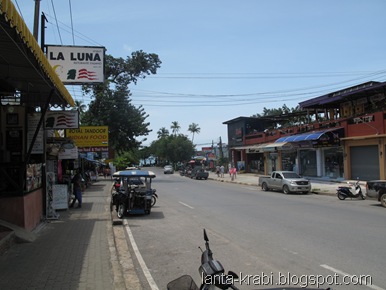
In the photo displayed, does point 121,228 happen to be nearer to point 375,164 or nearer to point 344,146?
point 375,164

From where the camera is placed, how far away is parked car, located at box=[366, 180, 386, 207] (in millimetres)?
17112

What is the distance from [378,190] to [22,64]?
15.7 m

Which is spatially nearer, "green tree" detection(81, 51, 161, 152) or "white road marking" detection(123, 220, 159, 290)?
"white road marking" detection(123, 220, 159, 290)

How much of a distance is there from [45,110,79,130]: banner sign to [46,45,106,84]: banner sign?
3611mm

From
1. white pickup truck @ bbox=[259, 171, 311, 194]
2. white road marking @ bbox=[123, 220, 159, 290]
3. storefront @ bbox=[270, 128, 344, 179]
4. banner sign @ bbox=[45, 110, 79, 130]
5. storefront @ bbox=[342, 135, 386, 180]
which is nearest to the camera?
white road marking @ bbox=[123, 220, 159, 290]

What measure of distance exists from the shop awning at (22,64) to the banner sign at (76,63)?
328cm

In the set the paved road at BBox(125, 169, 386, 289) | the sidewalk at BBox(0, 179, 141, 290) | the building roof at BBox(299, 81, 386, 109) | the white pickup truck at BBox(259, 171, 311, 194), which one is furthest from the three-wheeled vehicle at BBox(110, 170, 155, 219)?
the building roof at BBox(299, 81, 386, 109)

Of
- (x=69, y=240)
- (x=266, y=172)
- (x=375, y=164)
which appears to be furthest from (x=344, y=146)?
(x=69, y=240)

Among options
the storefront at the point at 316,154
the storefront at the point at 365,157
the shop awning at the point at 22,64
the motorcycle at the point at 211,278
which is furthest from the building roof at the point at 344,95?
the motorcycle at the point at 211,278

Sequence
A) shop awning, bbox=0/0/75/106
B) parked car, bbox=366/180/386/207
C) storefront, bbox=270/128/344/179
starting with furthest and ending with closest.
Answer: storefront, bbox=270/128/344/179 → parked car, bbox=366/180/386/207 → shop awning, bbox=0/0/75/106

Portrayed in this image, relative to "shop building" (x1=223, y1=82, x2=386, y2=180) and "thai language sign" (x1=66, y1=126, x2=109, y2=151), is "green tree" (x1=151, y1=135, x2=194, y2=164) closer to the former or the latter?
"shop building" (x1=223, y1=82, x2=386, y2=180)

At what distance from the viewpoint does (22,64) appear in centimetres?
842

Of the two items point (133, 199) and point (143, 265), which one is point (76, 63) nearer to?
point (133, 199)

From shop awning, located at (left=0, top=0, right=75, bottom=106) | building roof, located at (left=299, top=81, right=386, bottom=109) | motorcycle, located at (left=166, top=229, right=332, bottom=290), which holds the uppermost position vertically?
building roof, located at (left=299, top=81, right=386, bottom=109)
